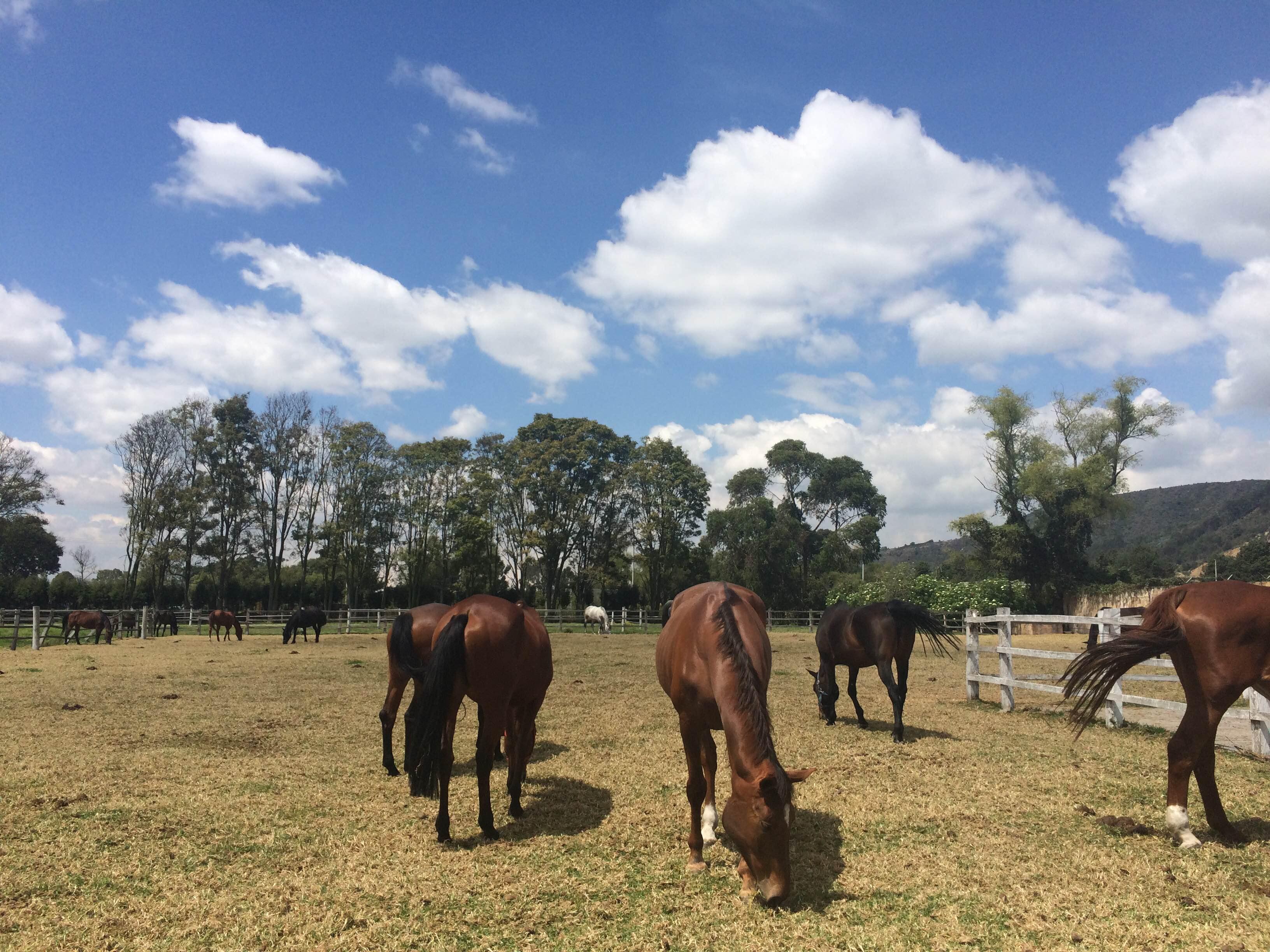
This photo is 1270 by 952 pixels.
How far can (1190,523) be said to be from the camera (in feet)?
351

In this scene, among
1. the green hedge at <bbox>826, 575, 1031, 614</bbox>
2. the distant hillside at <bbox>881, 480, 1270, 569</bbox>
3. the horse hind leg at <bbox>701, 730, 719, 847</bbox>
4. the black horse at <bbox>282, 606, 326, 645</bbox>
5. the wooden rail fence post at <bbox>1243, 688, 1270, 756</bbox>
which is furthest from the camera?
the distant hillside at <bbox>881, 480, 1270, 569</bbox>

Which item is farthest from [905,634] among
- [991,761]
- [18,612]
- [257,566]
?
[257,566]

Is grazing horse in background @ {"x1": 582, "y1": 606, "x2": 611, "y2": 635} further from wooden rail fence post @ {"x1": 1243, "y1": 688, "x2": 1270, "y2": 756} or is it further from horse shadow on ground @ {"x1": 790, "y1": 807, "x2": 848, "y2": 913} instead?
horse shadow on ground @ {"x1": 790, "y1": 807, "x2": 848, "y2": 913}

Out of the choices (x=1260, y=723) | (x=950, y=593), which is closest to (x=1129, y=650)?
(x=1260, y=723)

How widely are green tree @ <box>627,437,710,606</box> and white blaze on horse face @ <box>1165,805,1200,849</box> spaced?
3970cm

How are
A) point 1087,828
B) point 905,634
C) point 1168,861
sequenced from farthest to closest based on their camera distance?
point 905,634
point 1087,828
point 1168,861

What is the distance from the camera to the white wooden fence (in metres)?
7.63

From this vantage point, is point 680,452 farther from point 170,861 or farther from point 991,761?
point 170,861

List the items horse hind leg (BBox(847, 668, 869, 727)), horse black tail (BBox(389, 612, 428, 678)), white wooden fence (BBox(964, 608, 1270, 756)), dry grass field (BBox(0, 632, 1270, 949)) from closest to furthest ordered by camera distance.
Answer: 1. dry grass field (BBox(0, 632, 1270, 949))
2. horse black tail (BBox(389, 612, 428, 678))
3. white wooden fence (BBox(964, 608, 1270, 756))
4. horse hind leg (BBox(847, 668, 869, 727))

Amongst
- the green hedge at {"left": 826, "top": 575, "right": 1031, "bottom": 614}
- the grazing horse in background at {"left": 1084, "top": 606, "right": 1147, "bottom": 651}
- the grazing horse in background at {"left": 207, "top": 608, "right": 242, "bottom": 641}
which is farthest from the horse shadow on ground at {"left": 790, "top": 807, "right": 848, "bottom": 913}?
the green hedge at {"left": 826, "top": 575, "right": 1031, "bottom": 614}

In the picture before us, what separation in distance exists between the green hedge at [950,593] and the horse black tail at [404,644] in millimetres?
32054

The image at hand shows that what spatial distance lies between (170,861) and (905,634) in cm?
796

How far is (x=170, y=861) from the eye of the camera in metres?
4.70

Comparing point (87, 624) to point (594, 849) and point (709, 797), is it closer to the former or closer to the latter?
point (594, 849)
